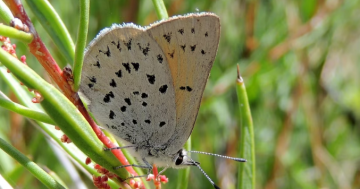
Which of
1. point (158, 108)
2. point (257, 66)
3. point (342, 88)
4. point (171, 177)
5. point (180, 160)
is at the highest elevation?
point (342, 88)

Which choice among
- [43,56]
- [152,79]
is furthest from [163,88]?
[43,56]

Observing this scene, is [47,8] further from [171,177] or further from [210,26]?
[171,177]

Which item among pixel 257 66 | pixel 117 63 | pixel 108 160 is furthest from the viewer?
pixel 257 66

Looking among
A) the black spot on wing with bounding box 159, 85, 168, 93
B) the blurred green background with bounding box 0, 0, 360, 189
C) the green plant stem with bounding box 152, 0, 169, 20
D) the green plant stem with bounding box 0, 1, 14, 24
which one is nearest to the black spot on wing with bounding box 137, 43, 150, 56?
the black spot on wing with bounding box 159, 85, 168, 93

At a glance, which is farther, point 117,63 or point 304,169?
point 304,169

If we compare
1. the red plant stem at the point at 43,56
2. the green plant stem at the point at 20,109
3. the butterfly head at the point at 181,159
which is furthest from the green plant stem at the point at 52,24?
the butterfly head at the point at 181,159

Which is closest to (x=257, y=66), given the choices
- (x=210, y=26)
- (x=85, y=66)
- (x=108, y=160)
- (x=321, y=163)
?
(x=321, y=163)

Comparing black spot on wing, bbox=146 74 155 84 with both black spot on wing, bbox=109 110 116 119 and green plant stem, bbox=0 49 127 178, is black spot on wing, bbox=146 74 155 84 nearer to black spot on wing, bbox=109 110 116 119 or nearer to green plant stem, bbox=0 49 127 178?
black spot on wing, bbox=109 110 116 119
